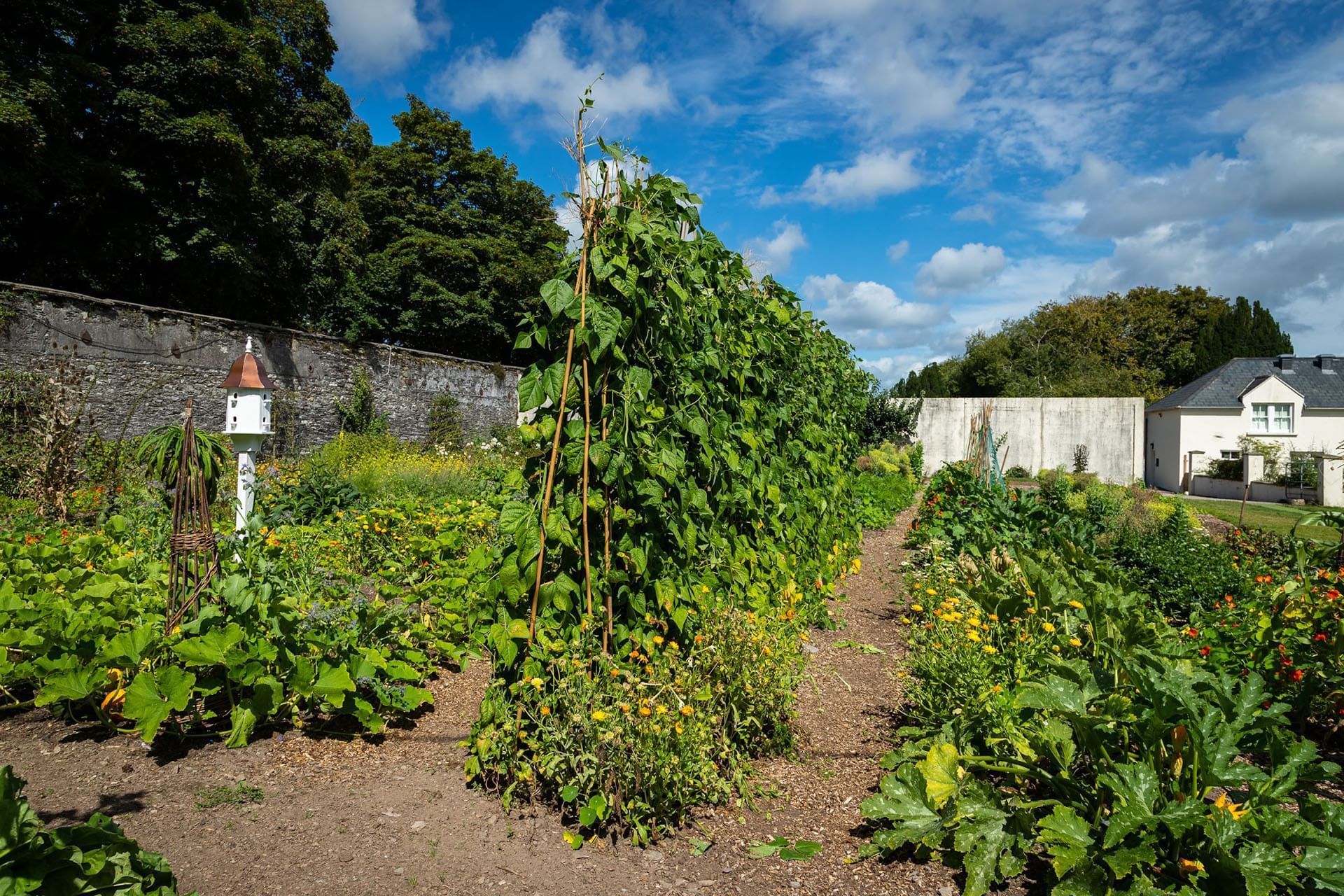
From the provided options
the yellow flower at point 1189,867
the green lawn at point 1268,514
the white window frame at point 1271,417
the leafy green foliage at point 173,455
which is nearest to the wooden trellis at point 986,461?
the green lawn at point 1268,514

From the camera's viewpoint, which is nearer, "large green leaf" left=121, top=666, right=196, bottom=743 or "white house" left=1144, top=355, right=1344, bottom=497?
"large green leaf" left=121, top=666, right=196, bottom=743

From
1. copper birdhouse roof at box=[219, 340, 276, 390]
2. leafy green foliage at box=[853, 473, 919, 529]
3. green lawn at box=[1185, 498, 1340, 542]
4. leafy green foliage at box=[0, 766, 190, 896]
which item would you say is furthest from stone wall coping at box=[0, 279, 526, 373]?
green lawn at box=[1185, 498, 1340, 542]

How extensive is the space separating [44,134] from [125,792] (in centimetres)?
1303

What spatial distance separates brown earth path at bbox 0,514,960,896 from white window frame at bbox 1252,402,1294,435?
88.7 ft

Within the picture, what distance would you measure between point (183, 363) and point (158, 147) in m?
5.94

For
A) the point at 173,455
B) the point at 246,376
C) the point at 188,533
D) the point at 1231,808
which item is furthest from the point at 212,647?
the point at 1231,808

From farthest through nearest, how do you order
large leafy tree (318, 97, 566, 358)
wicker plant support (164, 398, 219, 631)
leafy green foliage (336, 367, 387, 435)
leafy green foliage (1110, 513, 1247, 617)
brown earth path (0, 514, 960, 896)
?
1. large leafy tree (318, 97, 566, 358)
2. leafy green foliage (336, 367, 387, 435)
3. leafy green foliage (1110, 513, 1247, 617)
4. wicker plant support (164, 398, 219, 631)
5. brown earth path (0, 514, 960, 896)

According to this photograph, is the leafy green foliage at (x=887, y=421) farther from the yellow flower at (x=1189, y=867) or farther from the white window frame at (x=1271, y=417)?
the yellow flower at (x=1189, y=867)

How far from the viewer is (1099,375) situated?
30.8 metres

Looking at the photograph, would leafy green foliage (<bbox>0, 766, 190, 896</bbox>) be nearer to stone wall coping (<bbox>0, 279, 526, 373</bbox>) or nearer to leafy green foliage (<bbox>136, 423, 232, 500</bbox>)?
leafy green foliage (<bbox>136, 423, 232, 500</bbox>)

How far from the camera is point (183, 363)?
414 inches

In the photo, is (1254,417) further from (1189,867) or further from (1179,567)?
(1189,867)

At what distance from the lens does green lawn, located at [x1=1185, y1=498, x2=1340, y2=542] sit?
36.0ft

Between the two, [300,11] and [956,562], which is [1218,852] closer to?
[956,562]
